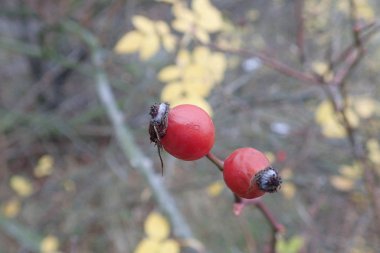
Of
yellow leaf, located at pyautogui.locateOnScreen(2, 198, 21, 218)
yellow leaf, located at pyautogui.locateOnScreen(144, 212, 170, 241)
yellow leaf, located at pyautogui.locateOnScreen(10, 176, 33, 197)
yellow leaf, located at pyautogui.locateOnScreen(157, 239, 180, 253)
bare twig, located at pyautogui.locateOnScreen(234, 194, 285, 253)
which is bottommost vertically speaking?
bare twig, located at pyautogui.locateOnScreen(234, 194, 285, 253)

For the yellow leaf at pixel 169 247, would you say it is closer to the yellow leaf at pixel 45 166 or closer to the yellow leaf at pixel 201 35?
the yellow leaf at pixel 201 35

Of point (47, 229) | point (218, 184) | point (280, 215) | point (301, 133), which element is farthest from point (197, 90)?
point (47, 229)

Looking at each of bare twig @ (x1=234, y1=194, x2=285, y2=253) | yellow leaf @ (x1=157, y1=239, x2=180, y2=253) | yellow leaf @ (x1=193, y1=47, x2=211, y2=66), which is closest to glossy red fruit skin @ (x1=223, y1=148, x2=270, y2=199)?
bare twig @ (x1=234, y1=194, x2=285, y2=253)

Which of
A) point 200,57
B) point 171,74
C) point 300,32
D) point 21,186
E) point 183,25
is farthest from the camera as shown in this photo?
point 21,186

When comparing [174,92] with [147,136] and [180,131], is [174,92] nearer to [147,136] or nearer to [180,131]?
[147,136]

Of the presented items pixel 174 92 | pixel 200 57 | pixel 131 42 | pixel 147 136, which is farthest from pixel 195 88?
pixel 147 136

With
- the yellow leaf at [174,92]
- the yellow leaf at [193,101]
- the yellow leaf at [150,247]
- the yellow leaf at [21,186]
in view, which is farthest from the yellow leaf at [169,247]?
the yellow leaf at [21,186]

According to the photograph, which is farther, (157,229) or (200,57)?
(200,57)

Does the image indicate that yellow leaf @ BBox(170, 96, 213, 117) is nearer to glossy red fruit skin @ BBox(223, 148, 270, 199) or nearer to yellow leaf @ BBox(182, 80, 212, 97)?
yellow leaf @ BBox(182, 80, 212, 97)
